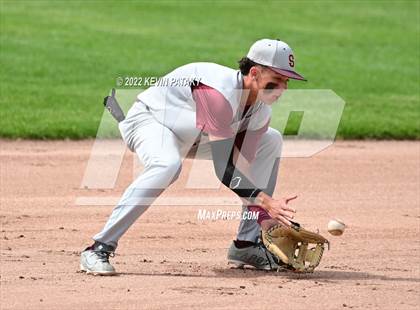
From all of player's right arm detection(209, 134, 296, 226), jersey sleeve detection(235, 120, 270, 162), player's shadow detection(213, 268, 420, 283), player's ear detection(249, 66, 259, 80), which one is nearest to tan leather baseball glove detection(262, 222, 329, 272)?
player's shadow detection(213, 268, 420, 283)

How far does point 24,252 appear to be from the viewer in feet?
28.4

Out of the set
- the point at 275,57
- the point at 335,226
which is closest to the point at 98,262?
the point at 335,226

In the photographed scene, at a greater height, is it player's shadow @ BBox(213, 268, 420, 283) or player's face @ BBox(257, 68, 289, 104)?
player's face @ BBox(257, 68, 289, 104)

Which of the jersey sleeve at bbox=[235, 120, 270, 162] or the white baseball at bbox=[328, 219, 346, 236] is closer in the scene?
the jersey sleeve at bbox=[235, 120, 270, 162]

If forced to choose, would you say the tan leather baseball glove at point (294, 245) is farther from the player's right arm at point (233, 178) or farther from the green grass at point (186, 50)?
the green grass at point (186, 50)

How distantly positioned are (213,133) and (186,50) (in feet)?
43.6

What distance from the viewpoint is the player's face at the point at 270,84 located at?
7715 mm

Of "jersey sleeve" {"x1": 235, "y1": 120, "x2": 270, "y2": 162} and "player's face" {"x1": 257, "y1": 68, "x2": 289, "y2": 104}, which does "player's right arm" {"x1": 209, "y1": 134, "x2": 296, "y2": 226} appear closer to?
"jersey sleeve" {"x1": 235, "y1": 120, "x2": 270, "y2": 162}

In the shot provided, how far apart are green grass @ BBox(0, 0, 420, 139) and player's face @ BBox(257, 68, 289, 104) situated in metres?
6.90

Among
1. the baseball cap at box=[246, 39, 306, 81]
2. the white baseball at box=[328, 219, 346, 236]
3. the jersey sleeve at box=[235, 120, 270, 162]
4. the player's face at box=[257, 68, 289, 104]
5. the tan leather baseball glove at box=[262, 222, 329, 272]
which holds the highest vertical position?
the baseball cap at box=[246, 39, 306, 81]

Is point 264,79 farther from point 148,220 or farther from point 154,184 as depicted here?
point 148,220

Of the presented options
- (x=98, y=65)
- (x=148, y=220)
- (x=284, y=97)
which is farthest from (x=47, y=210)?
(x=98, y=65)

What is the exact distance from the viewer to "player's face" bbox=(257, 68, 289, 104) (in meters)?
7.71

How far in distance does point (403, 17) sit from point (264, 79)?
19.8 meters
